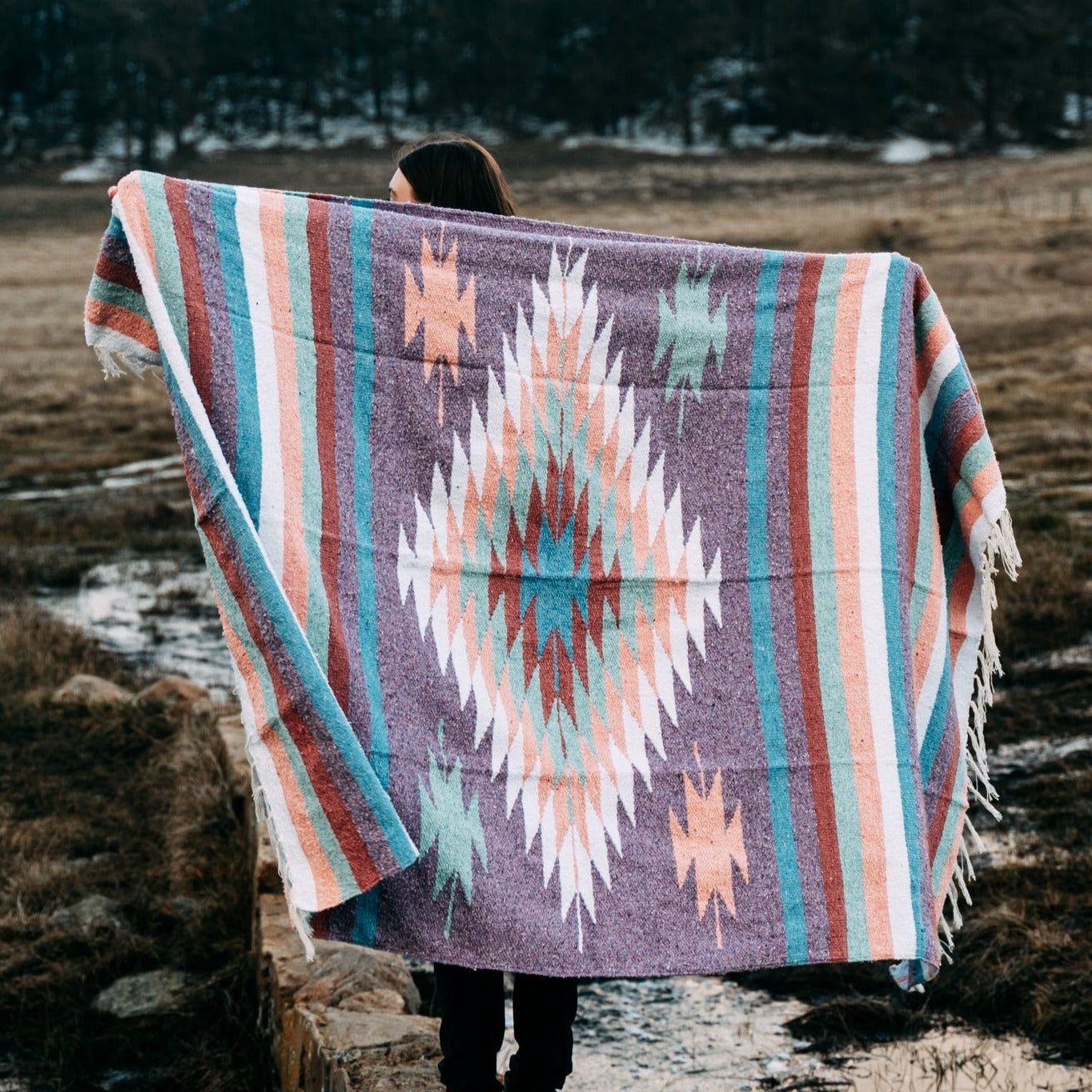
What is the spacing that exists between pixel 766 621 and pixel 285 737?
87 cm

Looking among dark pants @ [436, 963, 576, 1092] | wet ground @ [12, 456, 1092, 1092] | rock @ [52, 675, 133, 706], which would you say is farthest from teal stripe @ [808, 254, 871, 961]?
rock @ [52, 675, 133, 706]

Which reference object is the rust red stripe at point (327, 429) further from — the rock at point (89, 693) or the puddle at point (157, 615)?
the puddle at point (157, 615)

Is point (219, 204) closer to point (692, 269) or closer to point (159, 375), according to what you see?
point (159, 375)

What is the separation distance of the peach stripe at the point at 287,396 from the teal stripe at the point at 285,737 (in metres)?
0.10

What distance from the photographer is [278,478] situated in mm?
2273

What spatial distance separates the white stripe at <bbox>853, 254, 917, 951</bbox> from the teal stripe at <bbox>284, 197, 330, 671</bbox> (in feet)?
3.10

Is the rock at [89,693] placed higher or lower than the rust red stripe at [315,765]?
lower

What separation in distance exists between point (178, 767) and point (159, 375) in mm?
3223

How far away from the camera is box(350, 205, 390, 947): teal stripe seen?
2.22 metres

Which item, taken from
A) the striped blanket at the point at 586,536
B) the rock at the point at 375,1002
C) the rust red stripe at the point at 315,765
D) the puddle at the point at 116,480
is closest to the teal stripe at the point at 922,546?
the striped blanket at the point at 586,536

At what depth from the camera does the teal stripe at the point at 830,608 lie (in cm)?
240

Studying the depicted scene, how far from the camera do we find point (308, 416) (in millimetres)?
2318

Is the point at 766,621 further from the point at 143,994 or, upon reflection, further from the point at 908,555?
the point at 143,994

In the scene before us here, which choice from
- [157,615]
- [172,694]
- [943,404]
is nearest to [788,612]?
[943,404]
